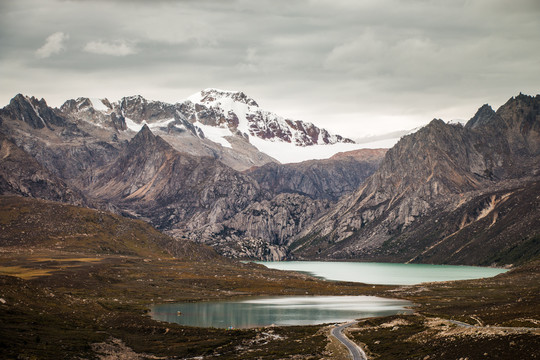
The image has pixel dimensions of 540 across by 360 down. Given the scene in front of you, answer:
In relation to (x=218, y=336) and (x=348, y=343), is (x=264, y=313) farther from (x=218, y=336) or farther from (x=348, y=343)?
(x=348, y=343)

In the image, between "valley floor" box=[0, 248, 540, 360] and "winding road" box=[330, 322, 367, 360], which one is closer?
"valley floor" box=[0, 248, 540, 360]

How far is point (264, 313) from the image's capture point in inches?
6678

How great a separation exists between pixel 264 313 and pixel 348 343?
67.2m

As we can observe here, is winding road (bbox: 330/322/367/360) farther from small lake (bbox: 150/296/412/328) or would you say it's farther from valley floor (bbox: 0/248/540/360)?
small lake (bbox: 150/296/412/328)

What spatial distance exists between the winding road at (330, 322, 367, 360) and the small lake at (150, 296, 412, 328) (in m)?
18.9

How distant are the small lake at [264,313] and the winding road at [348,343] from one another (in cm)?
1894

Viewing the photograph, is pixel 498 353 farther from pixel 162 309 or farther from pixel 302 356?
pixel 162 309

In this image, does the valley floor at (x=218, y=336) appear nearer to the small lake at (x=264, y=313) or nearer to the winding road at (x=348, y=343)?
the winding road at (x=348, y=343)

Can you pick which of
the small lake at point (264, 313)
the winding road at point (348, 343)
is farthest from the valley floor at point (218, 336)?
the small lake at point (264, 313)

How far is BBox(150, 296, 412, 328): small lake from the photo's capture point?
492ft

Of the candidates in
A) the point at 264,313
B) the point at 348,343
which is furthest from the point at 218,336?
the point at 264,313

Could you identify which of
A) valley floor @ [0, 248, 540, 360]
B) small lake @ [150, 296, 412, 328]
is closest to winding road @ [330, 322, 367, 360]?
valley floor @ [0, 248, 540, 360]

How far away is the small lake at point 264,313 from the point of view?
150000 millimetres

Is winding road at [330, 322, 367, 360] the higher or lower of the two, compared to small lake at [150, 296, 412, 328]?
higher
